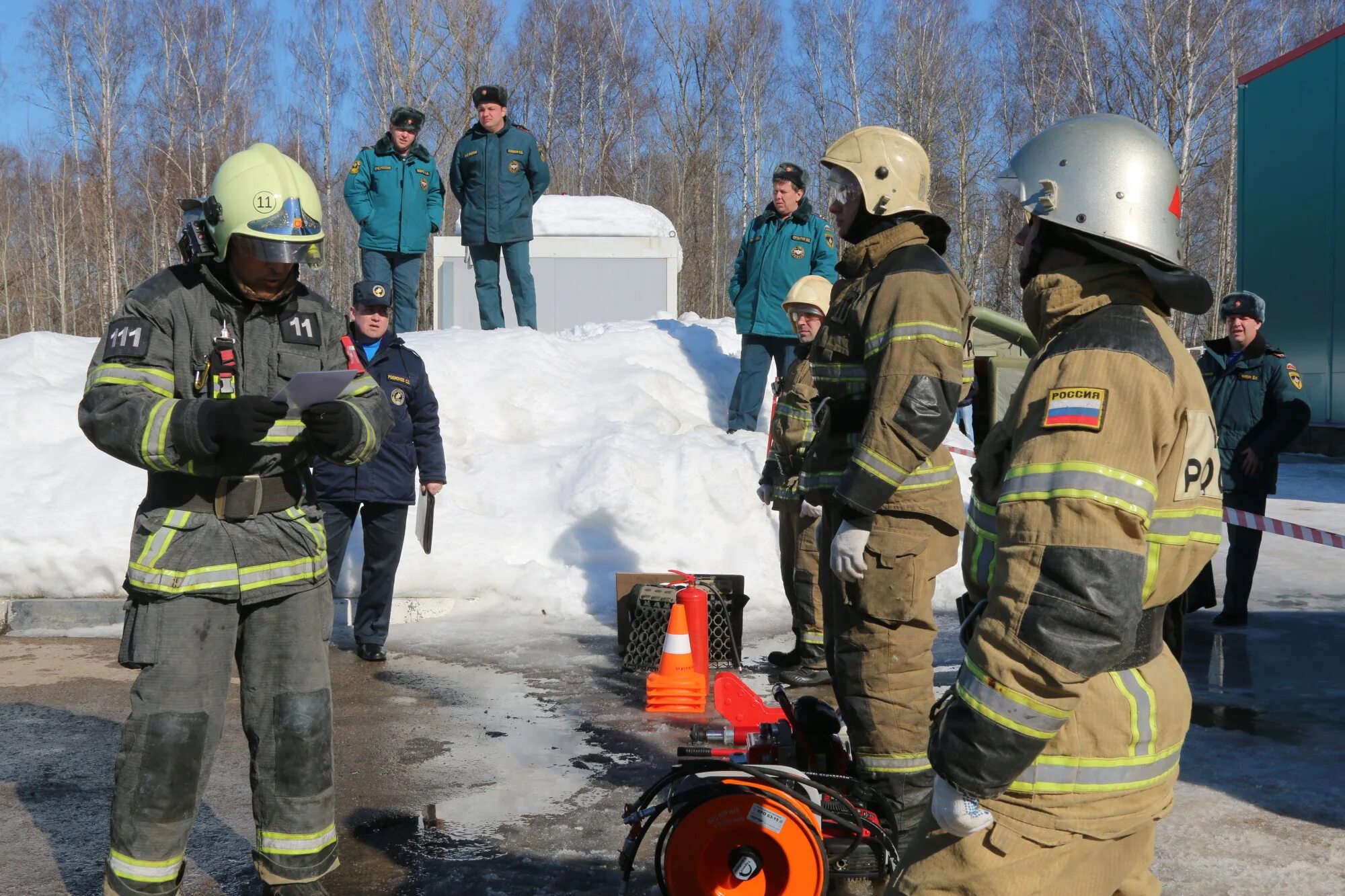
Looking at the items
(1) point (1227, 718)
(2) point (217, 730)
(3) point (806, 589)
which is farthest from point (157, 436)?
(1) point (1227, 718)

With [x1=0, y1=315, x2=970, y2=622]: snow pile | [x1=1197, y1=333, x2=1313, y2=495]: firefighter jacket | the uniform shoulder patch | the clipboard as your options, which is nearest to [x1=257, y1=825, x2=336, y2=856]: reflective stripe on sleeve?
the uniform shoulder patch

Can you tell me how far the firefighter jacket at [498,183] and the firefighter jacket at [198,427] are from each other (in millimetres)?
8078

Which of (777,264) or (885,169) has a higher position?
(777,264)

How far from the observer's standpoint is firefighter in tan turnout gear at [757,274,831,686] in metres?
6.79

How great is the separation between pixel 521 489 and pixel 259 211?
6034 mm

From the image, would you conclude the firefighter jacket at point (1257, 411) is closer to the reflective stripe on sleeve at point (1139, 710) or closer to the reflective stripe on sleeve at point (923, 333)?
the reflective stripe on sleeve at point (923, 333)

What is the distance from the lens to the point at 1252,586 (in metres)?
9.23

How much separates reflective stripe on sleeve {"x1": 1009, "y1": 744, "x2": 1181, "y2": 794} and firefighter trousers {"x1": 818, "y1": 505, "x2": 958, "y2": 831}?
1.81 m

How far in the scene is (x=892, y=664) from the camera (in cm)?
393

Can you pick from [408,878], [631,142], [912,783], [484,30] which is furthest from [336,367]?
[631,142]

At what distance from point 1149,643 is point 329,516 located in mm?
5733

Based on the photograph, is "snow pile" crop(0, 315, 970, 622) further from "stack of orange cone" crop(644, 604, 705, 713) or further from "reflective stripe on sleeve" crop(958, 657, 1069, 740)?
"reflective stripe on sleeve" crop(958, 657, 1069, 740)

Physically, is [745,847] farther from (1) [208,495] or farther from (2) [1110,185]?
(2) [1110,185]

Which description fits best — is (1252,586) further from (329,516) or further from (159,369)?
(159,369)
